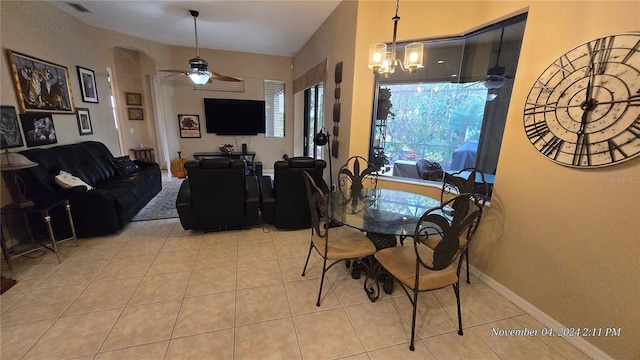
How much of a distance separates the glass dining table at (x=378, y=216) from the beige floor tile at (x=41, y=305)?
7.46 ft

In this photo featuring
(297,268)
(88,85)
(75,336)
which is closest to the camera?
(75,336)

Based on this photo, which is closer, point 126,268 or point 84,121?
point 126,268

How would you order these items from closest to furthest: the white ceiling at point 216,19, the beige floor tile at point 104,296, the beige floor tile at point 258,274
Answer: the beige floor tile at point 104,296
the beige floor tile at point 258,274
the white ceiling at point 216,19

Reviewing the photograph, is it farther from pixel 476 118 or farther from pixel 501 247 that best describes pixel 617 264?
pixel 476 118

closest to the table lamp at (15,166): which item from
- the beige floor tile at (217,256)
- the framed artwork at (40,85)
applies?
the framed artwork at (40,85)

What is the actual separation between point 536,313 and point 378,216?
1.44 meters

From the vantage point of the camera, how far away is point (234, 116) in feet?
20.5

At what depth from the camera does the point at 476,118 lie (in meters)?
2.77

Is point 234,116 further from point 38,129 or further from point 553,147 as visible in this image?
point 553,147

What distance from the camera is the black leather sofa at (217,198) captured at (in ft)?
9.25

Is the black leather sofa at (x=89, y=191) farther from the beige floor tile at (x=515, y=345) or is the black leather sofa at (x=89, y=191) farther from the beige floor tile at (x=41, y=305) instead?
the beige floor tile at (x=515, y=345)

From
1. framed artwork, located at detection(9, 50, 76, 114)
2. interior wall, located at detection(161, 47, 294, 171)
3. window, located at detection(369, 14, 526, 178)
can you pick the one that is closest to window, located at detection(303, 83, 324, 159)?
interior wall, located at detection(161, 47, 294, 171)

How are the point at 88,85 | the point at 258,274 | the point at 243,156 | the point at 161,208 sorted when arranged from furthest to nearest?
the point at 243,156 → the point at 88,85 → the point at 161,208 → the point at 258,274

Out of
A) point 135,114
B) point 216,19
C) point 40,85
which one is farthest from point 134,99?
point 216,19
